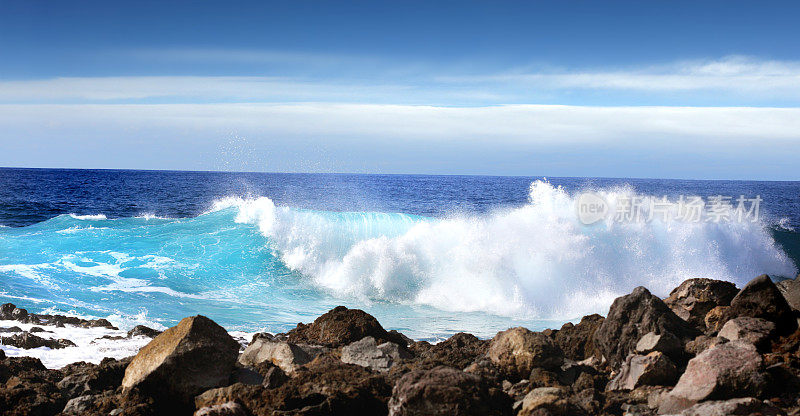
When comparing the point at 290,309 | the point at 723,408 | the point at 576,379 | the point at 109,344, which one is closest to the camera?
the point at 723,408

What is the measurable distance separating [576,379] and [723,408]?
147 cm

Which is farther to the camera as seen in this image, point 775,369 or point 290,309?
point 290,309

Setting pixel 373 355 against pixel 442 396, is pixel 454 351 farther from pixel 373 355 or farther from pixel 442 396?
pixel 442 396

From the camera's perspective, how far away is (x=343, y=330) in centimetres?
690

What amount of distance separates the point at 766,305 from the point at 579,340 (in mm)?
1752

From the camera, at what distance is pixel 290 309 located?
496 inches

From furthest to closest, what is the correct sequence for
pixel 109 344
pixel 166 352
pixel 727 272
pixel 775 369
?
pixel 727 272, pixel 109 344, pixel 166 352, pixel 775 369

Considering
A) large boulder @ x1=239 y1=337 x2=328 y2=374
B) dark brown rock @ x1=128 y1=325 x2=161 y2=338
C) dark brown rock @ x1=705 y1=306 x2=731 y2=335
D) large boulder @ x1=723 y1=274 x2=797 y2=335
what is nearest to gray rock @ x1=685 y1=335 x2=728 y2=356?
large boulder @ x1=723 y1=274 x2=797 y2=335

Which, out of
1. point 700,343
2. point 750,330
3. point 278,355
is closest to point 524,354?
point 700,343

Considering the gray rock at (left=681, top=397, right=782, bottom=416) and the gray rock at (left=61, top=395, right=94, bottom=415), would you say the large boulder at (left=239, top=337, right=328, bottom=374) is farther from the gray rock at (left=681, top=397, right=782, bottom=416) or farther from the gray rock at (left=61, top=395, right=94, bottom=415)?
the gray rock at (left=681, top=397, right=782, bottom=416)

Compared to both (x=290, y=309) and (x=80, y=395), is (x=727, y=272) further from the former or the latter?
(x=80, y=395)

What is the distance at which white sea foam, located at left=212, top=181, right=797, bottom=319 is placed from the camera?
537 inches

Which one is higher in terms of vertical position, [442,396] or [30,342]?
[442,396]


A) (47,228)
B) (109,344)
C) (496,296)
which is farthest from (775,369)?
→ (47,228)
